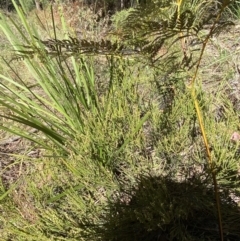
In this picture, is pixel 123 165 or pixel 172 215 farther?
pixel 123 165

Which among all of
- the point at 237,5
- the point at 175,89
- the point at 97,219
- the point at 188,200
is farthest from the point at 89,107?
the point at 237,5

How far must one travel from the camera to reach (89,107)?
1.45 m

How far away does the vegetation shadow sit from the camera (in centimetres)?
107

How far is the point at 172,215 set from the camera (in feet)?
3.40

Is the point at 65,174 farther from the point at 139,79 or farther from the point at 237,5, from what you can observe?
the point at 237,5

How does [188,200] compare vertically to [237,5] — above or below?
below

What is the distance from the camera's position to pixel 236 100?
1708 mm

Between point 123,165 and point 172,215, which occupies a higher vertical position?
point 123,165

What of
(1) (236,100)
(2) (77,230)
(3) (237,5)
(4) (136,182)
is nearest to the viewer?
(2) (77,230)

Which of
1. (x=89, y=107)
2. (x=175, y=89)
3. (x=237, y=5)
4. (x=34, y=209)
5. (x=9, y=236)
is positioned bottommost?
(x=9, y=236)

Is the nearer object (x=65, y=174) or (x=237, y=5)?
(x=65, y=174)

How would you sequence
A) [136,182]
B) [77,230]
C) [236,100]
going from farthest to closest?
[236,100] → [136,182] → [77,230]

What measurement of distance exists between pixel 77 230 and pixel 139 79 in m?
0.71

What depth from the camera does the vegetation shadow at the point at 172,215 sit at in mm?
1067
